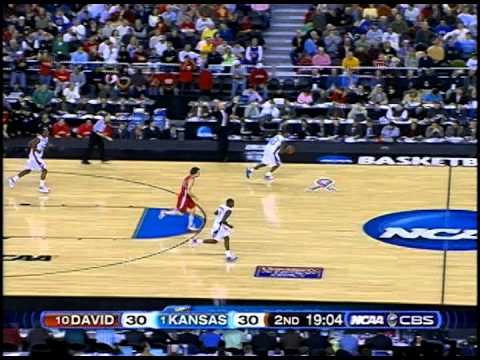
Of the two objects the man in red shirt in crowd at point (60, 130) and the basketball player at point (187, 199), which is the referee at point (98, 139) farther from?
the basketball player at point (187, 199)

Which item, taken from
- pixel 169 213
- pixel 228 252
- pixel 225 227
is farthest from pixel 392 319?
pixel 169 213

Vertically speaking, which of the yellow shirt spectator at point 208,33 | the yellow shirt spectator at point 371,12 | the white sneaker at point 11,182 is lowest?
the white sneaker at point 11,182

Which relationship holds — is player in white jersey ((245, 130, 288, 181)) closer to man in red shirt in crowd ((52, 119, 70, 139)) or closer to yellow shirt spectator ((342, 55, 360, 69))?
yellow shirt spectator ((342, 55, 360, 69))

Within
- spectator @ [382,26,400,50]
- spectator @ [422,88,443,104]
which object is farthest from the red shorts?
spectator @ [382,26,400,50]

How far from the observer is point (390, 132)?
→ 99.7 ft

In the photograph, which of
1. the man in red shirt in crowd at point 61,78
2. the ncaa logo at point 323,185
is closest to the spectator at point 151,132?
the man in red shirt in crowd at point 61,78

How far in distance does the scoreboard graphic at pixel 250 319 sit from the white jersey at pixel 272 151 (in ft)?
25.9

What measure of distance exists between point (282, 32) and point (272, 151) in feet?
23.1

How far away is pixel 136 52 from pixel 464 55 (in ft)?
25.8

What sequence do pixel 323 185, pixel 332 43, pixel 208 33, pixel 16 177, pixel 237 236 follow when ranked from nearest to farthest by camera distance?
Answer: pixel 237 236, pixel 16 177, pixel 323 185, pixel 332 43, pixel 208 33

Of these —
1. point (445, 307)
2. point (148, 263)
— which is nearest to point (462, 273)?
point (445, 307)

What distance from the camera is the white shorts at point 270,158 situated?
27875 mm

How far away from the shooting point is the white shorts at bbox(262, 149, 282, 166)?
91.5ft

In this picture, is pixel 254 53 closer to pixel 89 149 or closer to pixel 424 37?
pixel 424 37
